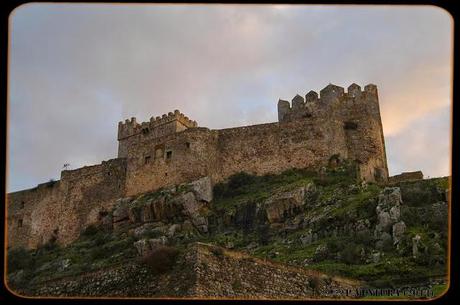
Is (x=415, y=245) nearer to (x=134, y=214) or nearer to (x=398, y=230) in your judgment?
(x=398, y=230)

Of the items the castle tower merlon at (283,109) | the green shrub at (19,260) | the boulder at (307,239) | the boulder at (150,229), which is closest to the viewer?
the boulder at (307,239)

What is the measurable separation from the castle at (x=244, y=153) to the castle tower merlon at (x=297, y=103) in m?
0.06

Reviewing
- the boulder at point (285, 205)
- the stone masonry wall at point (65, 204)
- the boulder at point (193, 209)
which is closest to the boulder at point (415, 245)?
the boulder at point (285, 205)

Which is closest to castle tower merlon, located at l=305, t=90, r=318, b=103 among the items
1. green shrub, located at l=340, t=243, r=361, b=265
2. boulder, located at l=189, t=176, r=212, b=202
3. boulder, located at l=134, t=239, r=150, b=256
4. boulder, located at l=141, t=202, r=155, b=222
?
boulder, located at l=189, t=176, r=212, b=202

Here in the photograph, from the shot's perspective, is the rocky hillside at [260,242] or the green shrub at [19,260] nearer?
the rocky hillside at [260,242]

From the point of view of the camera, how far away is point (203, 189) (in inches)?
1363

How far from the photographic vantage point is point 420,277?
1866 centimetres

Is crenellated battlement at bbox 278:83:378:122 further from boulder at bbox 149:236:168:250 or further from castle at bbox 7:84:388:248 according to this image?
boulder at bbox 149:236:168:250

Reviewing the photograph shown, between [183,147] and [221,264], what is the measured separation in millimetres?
22484

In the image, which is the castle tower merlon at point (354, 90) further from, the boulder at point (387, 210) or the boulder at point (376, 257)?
the boulder at point (376, 257)

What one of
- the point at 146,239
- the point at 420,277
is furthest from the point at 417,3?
the point at 146,239

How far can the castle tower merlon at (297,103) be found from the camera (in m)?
38.2

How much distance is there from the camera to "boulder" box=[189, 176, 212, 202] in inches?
1345

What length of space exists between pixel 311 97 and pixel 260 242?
12776 millimetres
